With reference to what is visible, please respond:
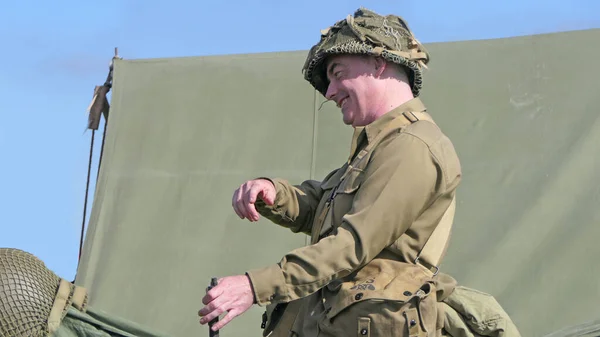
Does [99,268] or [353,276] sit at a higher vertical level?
[99,268]

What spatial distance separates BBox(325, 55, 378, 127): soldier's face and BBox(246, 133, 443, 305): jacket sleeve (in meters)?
0.18

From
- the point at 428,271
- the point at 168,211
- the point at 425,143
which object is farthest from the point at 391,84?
the point at 168,211

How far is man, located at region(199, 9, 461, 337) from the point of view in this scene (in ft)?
9.80

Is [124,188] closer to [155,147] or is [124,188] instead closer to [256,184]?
[155,147]

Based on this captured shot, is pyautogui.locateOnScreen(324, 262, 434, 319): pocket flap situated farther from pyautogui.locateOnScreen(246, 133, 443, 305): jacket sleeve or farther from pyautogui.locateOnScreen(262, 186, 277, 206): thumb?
pyautogui.locateOnScreen(262, 186, 277, 206): thumb

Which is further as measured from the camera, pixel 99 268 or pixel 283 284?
pixel 99 268

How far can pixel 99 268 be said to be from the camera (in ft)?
19.6

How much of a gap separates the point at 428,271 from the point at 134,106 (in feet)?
11.4

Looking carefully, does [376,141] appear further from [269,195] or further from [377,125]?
[269,195]

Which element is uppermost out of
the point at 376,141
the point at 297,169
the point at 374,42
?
the point at 297,169

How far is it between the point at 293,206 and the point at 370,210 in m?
0.47

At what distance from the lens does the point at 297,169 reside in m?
6.02

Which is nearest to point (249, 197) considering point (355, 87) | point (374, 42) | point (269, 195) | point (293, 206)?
point (269, 195)

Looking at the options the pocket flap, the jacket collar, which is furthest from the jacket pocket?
the jacket collar
